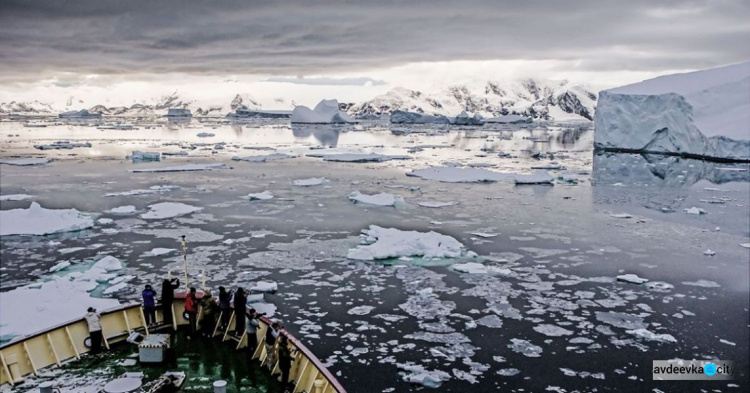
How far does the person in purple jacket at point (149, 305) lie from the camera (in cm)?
1190

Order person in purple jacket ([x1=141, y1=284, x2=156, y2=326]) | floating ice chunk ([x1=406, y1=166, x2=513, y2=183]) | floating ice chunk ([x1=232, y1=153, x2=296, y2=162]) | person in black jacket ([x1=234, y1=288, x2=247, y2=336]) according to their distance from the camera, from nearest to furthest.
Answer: person in black jacket ([x1=234, y1=288, x2=247, y2=336]) < person in purple jacket ([x1=141, y1=284, x2=156, y2=326]) < floating ice chunk ([x1=406, y1=166, x2=513, y2=183]) < floating ice chunk ([x1=232, y1=153, x2=296, y2=162])

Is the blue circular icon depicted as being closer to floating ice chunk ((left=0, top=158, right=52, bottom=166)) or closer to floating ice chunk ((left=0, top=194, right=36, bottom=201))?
floating ice chunk ((left=0, top=194, right=36, bottom=201))

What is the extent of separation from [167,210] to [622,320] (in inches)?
766

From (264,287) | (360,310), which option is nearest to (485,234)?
(360,310)

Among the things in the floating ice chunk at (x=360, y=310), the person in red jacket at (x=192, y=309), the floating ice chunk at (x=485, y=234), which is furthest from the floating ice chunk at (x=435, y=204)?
the person in red jacket at (x=192, y=309)

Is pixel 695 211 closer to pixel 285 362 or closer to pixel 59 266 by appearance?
pixel 285 362

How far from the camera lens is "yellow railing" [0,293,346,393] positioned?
950 cm

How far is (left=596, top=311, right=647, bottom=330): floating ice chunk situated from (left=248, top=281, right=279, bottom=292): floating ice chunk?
26.8ft

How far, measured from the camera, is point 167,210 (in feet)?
82.5

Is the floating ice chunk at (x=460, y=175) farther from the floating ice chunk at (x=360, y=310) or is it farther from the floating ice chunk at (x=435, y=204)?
the floating ice chunk at (x=360, y=310)

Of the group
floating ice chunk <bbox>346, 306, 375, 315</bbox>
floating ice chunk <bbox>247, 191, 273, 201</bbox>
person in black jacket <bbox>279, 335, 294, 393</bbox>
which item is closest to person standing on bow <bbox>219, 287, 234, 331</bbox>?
person in black jacket <bbox>279, 335, 294, 393</bbox>

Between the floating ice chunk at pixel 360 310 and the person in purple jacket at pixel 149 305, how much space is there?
4.39 meters

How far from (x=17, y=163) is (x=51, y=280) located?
111 feet

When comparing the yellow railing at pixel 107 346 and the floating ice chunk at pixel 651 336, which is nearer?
the yellow railing at pixel 107 346
